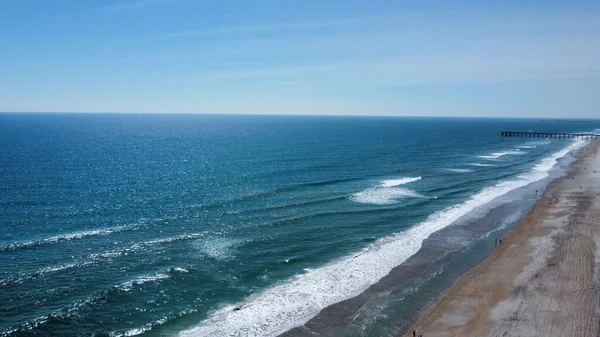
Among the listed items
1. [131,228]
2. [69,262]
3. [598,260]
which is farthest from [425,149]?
[69,262]

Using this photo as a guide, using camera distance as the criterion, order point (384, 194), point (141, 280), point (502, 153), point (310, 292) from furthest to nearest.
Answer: point (502, 153), point (384, 194), point (141, 280), point (310, 292)

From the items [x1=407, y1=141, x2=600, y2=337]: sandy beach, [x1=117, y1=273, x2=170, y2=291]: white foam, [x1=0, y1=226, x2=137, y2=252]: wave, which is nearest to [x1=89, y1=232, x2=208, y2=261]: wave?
[x1=0, y1=226, x2=137, y2=252]: wave

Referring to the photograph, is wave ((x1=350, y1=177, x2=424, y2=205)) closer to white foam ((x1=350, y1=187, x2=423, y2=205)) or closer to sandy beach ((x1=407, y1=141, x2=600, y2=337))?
white foam ((x1=350, y1=187, x2=423, y2=205))

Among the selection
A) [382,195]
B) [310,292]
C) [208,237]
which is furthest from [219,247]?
[382,195]

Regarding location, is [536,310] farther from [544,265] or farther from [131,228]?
[131,228]

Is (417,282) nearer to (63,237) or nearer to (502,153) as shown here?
(63,237)

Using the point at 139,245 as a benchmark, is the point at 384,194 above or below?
above

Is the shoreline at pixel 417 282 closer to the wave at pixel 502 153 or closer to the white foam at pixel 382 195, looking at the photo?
the white foam at pixel 382 195
